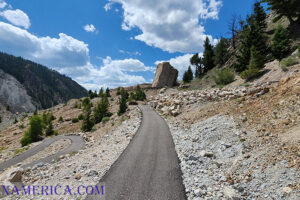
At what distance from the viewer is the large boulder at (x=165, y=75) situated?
63.6m

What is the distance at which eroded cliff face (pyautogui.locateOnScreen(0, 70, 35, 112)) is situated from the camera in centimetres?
13500

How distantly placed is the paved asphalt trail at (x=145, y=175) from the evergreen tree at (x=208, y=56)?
56901 millimetres

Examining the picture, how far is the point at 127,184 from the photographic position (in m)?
5.98

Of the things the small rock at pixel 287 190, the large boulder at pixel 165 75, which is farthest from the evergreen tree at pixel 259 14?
the small rock at pixel 287 190

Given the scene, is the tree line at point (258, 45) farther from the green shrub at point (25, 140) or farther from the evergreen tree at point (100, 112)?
the green shrub at point (25, 140)

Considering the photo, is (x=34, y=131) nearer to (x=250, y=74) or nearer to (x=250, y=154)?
(x=250, y=154)

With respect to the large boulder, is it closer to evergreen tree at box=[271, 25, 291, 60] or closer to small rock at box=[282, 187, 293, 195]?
evergreen tree at box=[271, 25, 291, 60]

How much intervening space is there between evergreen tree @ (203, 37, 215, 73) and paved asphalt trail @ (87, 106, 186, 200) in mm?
56901

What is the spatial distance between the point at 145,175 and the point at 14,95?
7789 inches

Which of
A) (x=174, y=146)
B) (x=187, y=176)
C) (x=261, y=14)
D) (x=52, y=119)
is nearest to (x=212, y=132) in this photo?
(x=174, y=146)

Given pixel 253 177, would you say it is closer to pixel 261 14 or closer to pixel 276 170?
pixel 276 170

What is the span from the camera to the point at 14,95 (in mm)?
143875

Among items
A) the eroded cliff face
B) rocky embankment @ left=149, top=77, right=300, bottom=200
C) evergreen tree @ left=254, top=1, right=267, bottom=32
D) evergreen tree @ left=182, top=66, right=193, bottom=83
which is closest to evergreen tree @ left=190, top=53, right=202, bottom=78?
evergreen tree @ left=182, top=66, right=193, bottom=83

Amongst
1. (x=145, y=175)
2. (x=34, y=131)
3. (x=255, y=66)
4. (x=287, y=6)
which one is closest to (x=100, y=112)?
(x=34, y=131)
